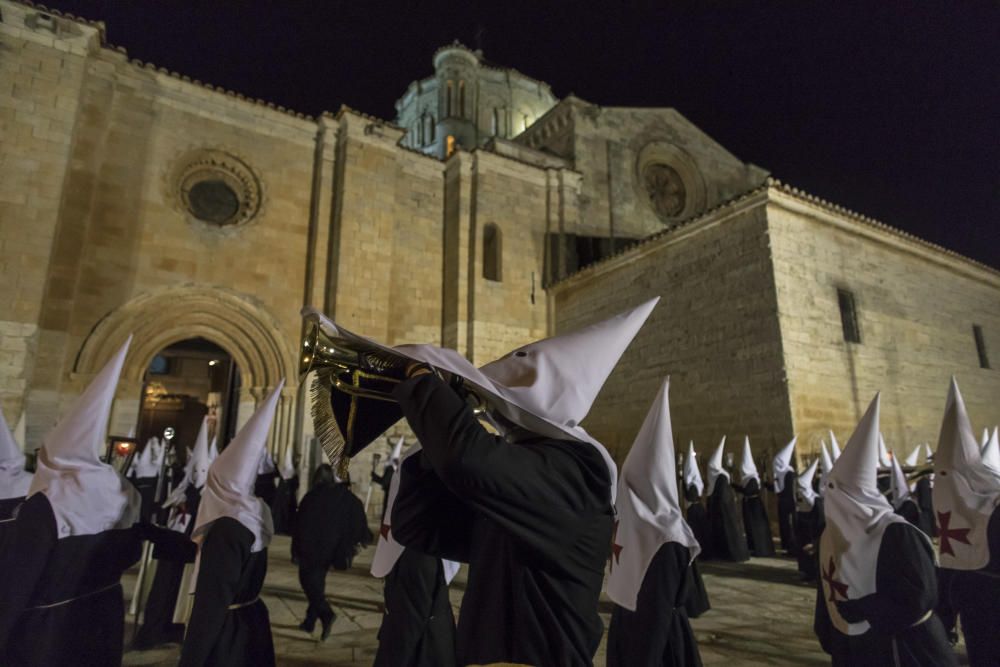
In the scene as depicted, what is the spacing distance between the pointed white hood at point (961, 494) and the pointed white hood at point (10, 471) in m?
6.54

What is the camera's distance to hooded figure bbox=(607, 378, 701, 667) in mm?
2852

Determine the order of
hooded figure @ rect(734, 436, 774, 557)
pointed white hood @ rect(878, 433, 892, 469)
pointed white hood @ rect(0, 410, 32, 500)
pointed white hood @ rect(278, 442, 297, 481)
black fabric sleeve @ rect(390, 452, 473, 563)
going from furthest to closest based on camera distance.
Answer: pointed white hood @ rect(278, 442, 297, 481)
hooded figure @ rect(734, 436, 774, 557)
pointed white hood @ rect(878, 433, 892, 469)
pointed white hood @ rect(0, 410, 32, 500)
black fabric sleeve @ rect(390, 452, 473, 563)

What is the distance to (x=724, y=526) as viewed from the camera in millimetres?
8422

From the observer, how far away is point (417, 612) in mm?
3119

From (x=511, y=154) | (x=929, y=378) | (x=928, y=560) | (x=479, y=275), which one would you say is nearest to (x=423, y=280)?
(x=479, y=275)

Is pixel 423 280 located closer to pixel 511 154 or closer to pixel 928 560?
pixel 511 154

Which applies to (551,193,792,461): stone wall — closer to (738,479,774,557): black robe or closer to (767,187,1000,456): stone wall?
(767,187,1000,456): stone wall

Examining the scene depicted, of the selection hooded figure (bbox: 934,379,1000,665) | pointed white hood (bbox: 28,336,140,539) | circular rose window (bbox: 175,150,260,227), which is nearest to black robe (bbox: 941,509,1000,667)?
hooded figure (bbox: 934,379,1000,665)

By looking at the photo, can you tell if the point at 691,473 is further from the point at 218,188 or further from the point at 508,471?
the point at 218,188

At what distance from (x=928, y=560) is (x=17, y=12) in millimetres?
15203

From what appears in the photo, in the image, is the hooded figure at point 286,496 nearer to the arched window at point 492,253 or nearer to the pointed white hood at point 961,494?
the arched window at point 492,253

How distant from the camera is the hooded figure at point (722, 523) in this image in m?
8.46

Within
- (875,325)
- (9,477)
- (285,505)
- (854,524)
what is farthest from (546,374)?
(875,325)

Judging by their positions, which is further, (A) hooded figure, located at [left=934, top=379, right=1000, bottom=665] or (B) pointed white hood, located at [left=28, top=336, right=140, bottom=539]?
(A) hooded figure, located at [left=934, top=379, right=1000, bottom=665]
